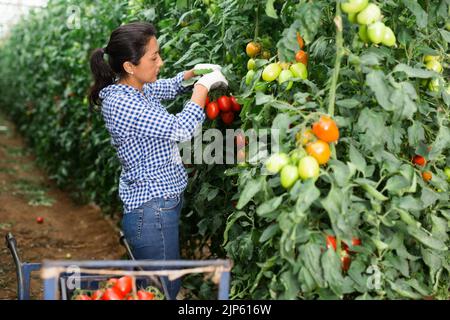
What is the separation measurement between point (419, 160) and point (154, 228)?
0.99m

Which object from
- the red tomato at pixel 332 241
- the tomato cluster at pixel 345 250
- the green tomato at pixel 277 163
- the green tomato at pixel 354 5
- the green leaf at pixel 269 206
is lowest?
the tomato cluster at pixel 345 250

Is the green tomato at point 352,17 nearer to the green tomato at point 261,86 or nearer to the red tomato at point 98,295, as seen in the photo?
the green tomato at point 261,86

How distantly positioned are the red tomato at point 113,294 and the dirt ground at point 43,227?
1.91m

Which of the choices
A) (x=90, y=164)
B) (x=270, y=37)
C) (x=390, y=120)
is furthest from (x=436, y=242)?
(x=90, y=164)

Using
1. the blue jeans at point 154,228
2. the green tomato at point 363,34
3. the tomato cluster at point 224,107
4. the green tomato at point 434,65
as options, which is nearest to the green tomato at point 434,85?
the green tomato at point 434,65

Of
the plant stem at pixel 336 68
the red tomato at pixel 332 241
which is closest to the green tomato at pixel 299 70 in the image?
the plant stem at pixel 336 68

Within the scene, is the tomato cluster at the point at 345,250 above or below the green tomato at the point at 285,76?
below

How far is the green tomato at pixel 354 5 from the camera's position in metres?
1.65

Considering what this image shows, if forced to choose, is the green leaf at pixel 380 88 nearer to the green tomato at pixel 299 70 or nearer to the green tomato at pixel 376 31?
the green tomato at pixel 376 31

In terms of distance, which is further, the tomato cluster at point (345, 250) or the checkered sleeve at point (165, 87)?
the checkered sleeve at point (165, 87)

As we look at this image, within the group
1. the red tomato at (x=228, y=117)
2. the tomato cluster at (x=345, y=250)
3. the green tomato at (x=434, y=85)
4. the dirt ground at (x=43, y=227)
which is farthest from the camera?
the dirt ground at (x=43, y=227)

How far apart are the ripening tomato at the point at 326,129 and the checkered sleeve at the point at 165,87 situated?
41.4 inches

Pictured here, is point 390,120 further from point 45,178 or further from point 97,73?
point 45,178

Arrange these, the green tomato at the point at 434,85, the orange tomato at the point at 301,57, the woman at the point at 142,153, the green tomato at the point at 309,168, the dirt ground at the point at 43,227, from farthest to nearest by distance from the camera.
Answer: the dirt ground at the point at 43,227, the woman at the point at 142,153, the orange tomato at the point at 301,57, the green tomato at the point at 434,85, the green tomato at the point at 309,168
